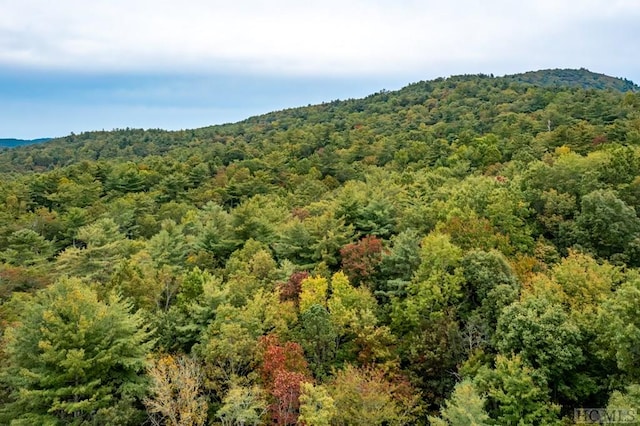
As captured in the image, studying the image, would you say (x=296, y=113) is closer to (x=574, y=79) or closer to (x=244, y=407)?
(x=574, y=79)

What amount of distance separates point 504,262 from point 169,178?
54.7 meters

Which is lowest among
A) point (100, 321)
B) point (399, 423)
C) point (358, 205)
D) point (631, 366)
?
point (399, 423)

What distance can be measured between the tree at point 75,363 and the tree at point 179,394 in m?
1.31

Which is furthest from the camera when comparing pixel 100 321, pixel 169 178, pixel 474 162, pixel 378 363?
pixel 169 178

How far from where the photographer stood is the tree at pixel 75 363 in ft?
59.6

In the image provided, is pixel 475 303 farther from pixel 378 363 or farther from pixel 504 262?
pixel 378 363

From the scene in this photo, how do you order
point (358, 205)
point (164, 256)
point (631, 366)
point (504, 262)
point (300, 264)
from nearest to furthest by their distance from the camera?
point (631, 366), point (504, 262), point (300, 264), point (358, 205), point (164, 256)

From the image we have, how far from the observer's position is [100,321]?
19.6m

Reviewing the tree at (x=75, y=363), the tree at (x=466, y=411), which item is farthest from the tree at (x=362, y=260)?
the tree at (x=75, y=363)

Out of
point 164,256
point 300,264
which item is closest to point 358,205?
point 300,264

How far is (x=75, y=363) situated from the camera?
18.1m

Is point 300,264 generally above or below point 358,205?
below

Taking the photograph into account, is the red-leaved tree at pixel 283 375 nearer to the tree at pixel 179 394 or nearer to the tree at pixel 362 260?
the tree at pixel 179 394

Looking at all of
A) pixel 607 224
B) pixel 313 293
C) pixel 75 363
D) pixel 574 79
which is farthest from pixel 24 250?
pixel 574 79
